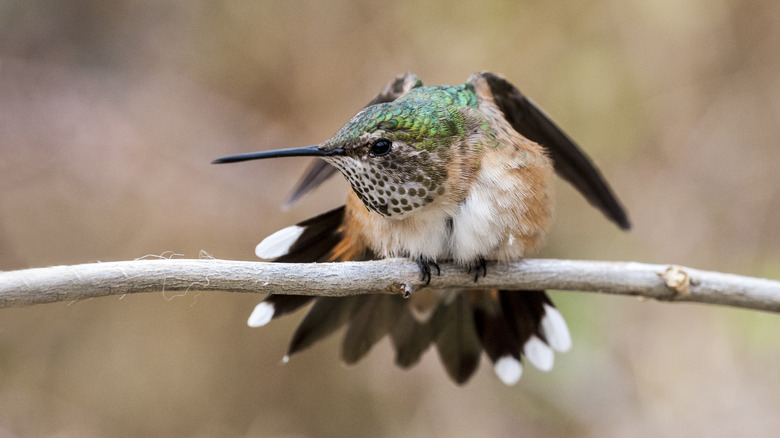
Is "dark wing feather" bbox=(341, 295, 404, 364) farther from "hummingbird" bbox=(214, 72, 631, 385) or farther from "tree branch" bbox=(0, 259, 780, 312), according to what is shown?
"tree branch" bbox=(0, 259, 780, 312)

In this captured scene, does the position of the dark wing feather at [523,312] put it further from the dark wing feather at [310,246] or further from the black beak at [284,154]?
the black beak at [284,154]

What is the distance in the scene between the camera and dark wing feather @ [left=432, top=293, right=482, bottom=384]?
3.10 metres

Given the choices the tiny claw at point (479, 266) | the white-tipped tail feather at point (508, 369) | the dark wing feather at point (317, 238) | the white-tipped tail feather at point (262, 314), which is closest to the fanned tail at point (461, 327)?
the white-tipped tail feather at point (508, 369)

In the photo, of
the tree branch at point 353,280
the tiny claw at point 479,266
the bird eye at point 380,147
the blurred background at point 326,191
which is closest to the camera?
the tree branch at point 353,280

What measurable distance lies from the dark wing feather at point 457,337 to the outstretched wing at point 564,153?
787 mm

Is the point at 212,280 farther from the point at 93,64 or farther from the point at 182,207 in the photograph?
the point at 93,64

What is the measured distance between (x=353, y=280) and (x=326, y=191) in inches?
99.2

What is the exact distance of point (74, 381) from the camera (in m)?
4.11

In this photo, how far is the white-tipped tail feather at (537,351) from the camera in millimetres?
3105

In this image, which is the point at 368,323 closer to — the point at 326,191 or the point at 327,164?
the point at 327,164

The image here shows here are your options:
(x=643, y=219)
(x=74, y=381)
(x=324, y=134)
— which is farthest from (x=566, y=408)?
(x=74, y=381)

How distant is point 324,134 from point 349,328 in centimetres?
204

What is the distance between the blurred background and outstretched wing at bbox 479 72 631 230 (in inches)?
52.6

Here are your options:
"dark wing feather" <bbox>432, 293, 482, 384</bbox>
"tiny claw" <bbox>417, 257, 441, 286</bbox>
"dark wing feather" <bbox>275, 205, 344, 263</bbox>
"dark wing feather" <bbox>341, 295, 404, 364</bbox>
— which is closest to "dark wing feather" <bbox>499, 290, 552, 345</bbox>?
"dark wing feather" <bbox>432, 293, 482, 384</bbox>
